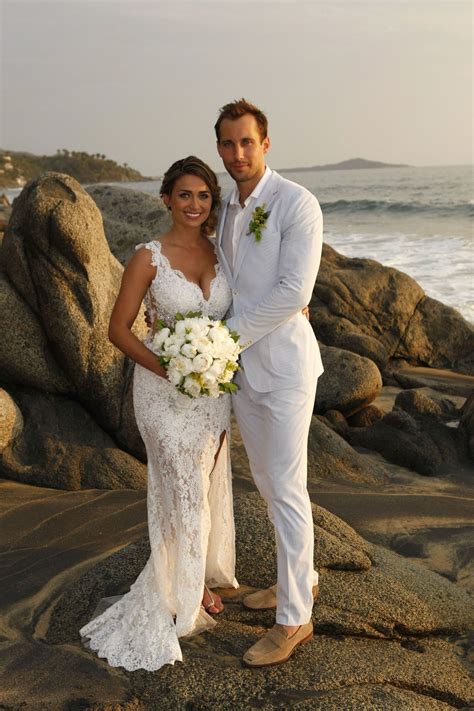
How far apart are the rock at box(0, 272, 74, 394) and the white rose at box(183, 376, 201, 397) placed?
151 inches

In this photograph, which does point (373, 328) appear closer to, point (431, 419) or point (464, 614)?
point (431, 419)

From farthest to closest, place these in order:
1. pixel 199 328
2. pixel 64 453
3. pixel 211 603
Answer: pixel 64 453
pixel 211 603
pixel 199 328

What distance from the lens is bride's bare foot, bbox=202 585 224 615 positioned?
5.08 meters

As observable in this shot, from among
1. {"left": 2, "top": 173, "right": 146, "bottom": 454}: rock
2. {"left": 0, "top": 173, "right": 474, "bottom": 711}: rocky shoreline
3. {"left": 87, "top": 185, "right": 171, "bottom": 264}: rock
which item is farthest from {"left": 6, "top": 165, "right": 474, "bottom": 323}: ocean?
{"left": 2, "top": 173, "right": 146, "bottom": 454}: rock

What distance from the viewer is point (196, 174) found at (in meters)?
4.83

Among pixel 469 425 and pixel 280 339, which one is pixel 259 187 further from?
pixel 469 425

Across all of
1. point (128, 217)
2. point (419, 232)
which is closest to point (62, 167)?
point (419, 232)

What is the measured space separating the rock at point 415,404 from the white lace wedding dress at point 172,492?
605cm

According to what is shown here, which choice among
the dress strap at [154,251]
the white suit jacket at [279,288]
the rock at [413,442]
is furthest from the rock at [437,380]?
the dress strap at [154,251]

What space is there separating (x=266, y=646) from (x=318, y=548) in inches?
43.2

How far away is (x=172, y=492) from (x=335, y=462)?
4155 mm

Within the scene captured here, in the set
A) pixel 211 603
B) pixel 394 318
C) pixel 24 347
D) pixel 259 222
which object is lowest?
pixel 394 318

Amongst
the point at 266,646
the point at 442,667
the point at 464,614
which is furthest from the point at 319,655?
the point at 464,614

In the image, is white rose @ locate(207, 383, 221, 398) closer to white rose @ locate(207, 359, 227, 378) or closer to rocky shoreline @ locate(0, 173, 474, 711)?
white rose @ locate(207, 359, 227, 378)
